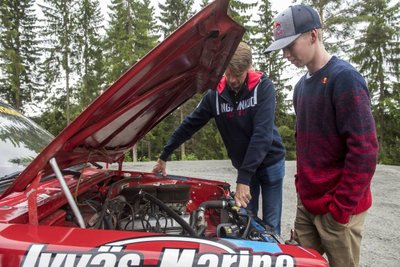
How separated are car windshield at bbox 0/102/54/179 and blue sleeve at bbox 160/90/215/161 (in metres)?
1.02

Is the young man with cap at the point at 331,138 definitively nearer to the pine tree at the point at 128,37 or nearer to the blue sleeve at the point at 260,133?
the blue sleeve at the point at 260,133

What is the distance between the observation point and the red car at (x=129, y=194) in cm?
130

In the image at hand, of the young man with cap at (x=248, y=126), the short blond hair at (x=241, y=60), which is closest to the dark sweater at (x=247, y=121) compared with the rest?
the young man with cap at (x=248, y=126)

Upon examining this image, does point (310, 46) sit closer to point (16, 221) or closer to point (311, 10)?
point (311, 10)

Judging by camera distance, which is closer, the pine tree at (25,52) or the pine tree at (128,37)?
the pine tree at (128,37)

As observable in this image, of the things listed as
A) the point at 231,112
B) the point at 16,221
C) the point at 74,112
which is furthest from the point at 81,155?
the point at 74,112

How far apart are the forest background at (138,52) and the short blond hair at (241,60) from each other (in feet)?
57.7

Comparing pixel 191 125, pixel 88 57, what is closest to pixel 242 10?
pixel 88 57

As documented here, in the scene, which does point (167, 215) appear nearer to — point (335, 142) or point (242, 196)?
point (242, 196)

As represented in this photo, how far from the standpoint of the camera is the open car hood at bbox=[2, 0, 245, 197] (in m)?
1.44

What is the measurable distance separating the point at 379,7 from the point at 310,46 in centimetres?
2276

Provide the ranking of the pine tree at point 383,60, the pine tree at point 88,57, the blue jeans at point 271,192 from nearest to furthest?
the blue jeans at point 271,192
the pine tree at point 383,60
the pine tree at point 88,57

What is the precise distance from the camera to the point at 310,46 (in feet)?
6.18

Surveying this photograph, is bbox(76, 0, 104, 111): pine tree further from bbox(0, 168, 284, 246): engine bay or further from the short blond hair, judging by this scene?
the short blond hair
